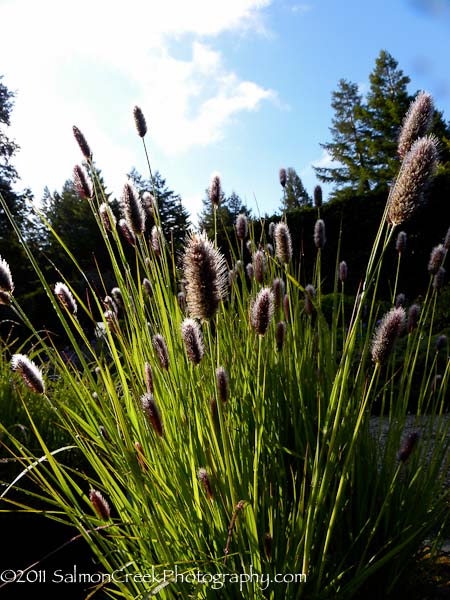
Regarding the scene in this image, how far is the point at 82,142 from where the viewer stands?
1.76 metres

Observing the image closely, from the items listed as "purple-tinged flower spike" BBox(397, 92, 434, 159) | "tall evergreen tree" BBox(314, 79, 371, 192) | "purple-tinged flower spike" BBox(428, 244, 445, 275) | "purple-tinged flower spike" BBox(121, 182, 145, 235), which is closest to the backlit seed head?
"purple-tinged flower spike" BBox(121, 182, 145, 235)

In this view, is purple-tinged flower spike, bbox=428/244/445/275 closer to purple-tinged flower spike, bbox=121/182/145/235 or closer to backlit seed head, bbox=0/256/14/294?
purple-tinged flower spike, bbox=121/182/145/235

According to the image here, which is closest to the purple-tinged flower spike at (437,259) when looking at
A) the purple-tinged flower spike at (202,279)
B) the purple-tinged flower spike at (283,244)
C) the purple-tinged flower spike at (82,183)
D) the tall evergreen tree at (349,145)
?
the purple-tinged flower spike at (283,244)

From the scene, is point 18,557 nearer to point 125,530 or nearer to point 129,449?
point 125,530

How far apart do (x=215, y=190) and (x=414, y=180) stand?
1.11 meters

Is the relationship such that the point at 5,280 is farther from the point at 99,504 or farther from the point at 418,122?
the point at 418,122

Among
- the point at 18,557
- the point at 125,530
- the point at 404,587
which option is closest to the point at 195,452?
the point at 125,530

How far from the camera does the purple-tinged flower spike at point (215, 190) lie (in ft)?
6.89

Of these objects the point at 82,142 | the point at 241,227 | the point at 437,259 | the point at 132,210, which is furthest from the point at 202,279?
the point at 437,259

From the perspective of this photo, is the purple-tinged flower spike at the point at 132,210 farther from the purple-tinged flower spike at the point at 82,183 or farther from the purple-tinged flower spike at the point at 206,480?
the purple-tinged flower spike at the point at 206,480

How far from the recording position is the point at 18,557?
88.3 inches

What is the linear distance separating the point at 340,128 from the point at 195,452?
1490 inches

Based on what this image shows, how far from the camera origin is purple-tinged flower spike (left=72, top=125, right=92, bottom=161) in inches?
68.8

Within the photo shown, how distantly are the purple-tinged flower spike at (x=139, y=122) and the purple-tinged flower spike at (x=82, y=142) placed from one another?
8.9 inches
